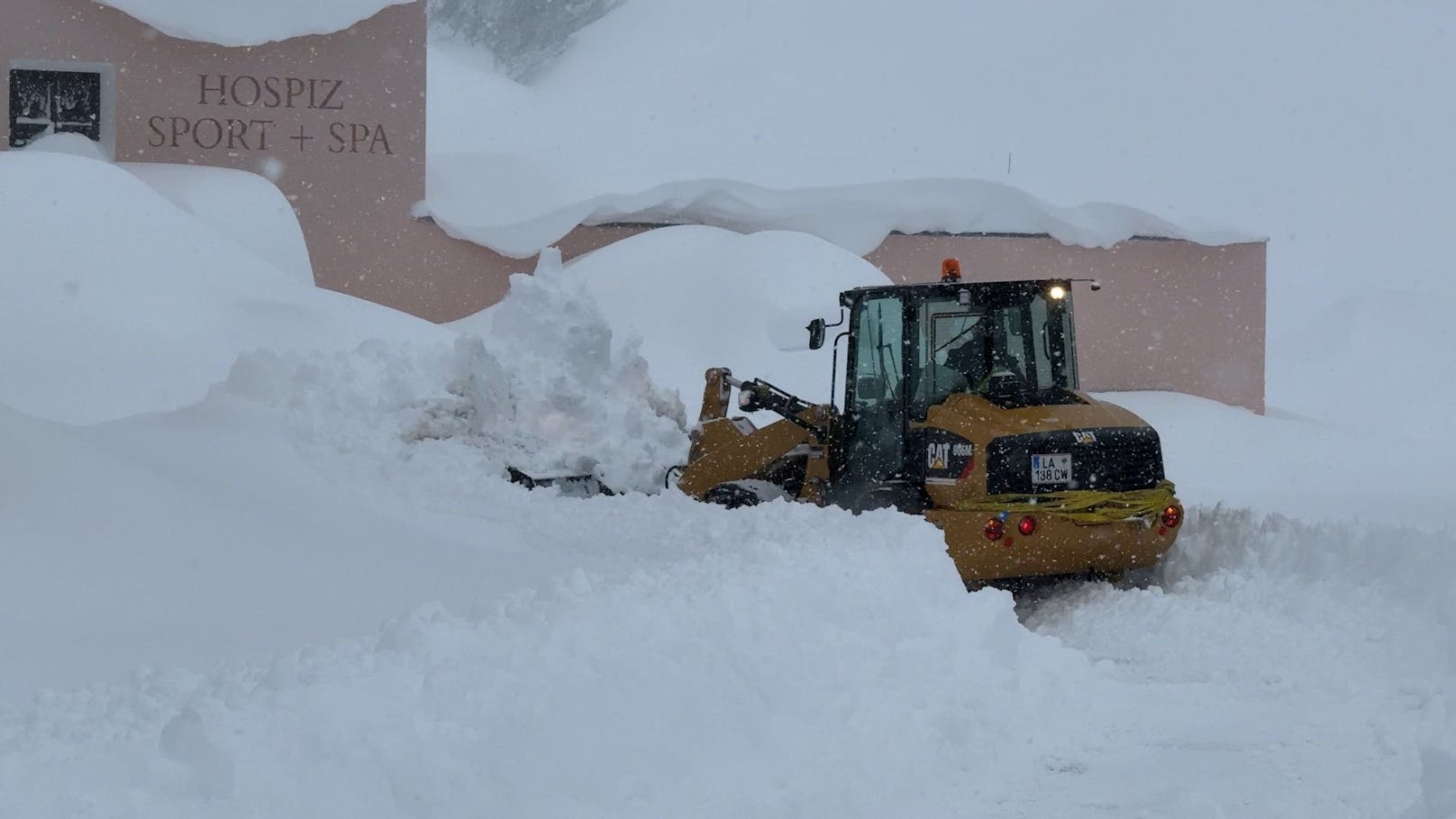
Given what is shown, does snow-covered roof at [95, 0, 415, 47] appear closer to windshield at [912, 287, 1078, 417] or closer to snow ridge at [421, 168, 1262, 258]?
snow ridge at [421, 168, 1262, 258]

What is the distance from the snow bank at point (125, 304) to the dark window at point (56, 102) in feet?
9.59

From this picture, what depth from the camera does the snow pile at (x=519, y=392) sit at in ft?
41.3

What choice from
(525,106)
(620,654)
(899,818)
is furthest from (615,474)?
(525,106)

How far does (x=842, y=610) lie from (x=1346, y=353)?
39941 mm

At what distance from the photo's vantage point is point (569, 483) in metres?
12.3

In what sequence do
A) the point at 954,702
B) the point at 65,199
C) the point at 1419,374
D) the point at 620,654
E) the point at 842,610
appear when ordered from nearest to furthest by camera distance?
the point at 620,654
the point at 954,702
the point at 842,610
the point at 65,199
the point at 1419,374

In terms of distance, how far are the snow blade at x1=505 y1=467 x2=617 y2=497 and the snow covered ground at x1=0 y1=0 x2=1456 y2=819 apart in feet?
0.72

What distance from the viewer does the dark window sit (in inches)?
730

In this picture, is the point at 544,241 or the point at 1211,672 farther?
the point at 544,241

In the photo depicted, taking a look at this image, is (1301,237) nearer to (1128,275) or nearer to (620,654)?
(1128,275)

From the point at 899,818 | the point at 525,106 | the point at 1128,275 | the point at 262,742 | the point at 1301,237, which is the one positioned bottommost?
the point at 899,818

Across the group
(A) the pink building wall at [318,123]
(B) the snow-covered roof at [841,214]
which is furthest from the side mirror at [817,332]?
(A) the pink building wall at [318,123]

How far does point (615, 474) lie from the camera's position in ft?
41.3

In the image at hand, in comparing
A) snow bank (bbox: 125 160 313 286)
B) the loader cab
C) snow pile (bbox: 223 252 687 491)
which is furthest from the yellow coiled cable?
snow bank (bbox: 125 160 313 286)
